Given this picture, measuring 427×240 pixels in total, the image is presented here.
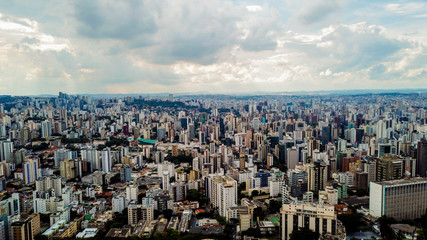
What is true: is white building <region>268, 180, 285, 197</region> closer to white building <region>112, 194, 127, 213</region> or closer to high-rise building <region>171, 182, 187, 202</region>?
high-rise building <region>171, 182, 187, 202</region>

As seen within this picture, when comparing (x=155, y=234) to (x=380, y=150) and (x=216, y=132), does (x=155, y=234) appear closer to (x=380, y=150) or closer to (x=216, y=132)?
(x=380, y=150)

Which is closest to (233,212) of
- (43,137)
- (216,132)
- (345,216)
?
(345,216)

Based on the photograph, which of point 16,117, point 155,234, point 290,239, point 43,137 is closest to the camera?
point 290,239

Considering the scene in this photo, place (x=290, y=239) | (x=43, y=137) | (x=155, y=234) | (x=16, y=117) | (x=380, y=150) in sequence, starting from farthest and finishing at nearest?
(x=16, y=117) < (x=43, y=137) < (x=380, y=150) < (x=155, y=234) < (x=290, y=239)

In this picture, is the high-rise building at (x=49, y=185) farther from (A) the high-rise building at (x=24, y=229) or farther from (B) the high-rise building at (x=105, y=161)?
(B) the high-rise building at (x=105, y=161)

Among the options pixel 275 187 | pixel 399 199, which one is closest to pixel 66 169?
pixel 275 187

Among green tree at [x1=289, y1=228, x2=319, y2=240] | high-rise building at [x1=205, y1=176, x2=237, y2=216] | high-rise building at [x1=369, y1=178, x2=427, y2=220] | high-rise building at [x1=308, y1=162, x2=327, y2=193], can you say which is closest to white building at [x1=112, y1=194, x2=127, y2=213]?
high-rise building at [x1=205, y1=176, x2=237, y2=216]
